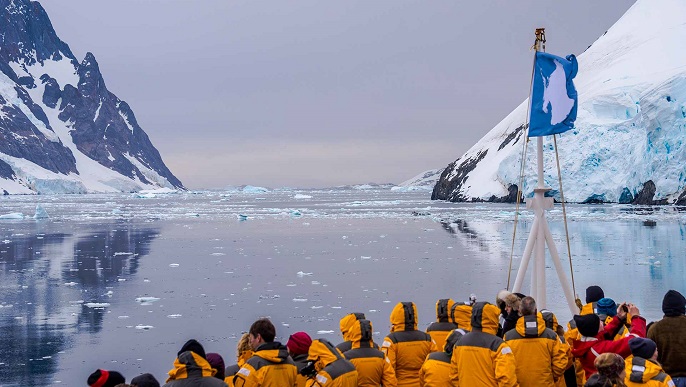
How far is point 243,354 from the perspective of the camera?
6.33 m

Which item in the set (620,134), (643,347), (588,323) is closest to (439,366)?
(588,323)

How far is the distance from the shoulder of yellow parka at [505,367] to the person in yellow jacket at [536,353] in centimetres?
38

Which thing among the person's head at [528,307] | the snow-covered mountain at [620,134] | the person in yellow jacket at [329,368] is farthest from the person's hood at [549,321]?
the snow-covered mountain at [620,134]

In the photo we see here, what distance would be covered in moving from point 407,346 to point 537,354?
3.20ft

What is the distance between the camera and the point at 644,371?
495cm

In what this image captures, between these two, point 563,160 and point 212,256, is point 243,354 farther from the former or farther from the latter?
point 563,160

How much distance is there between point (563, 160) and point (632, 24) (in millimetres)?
29956

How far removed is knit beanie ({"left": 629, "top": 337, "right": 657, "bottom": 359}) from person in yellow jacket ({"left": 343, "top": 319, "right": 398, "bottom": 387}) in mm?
1723

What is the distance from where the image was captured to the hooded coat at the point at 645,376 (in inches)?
195

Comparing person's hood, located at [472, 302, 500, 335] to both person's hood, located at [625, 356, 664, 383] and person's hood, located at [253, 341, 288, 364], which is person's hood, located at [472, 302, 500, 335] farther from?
person's hood, located at [253, 341, 288, 364]

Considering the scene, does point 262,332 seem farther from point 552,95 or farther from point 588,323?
point 552,95

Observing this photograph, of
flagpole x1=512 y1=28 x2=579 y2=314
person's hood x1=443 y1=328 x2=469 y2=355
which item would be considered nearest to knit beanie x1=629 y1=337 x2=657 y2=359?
person's hood x1=443 y1=328 x2=469 y2=355

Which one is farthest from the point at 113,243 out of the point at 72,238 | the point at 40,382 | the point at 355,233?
the point at 40,382

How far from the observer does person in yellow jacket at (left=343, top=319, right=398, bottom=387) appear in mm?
5941
